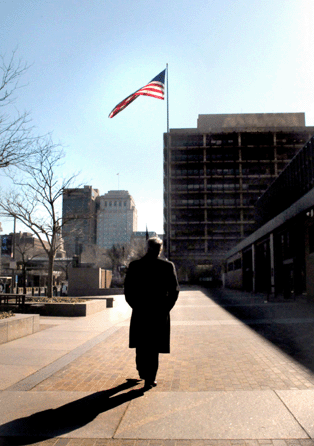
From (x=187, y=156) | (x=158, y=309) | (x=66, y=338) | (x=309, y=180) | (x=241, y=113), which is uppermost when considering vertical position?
(x=241, y=113)

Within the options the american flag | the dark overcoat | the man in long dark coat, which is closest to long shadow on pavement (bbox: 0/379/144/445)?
the man in long dark coat

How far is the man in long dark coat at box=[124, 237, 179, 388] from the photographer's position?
4891 millimetres

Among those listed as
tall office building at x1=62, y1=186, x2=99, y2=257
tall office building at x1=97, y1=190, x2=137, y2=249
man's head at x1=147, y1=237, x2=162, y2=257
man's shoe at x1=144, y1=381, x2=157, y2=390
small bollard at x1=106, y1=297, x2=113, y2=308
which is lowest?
small bollard at x1=106, y1=297, x2=113, y2=308

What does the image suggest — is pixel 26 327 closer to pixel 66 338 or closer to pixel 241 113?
pixel 66 338

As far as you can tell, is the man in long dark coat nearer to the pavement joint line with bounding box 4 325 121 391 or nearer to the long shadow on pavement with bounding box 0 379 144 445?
the long shadow on pavement with bounding box 0 379 144 445

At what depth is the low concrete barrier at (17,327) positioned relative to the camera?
829cm

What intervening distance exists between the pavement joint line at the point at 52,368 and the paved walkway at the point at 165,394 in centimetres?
1

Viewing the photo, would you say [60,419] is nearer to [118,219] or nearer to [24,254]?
[24,254]

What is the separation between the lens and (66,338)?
30.0 ft

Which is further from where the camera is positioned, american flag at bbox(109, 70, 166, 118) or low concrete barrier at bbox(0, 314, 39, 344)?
american flag at bbox(109, 70, 166, 118)

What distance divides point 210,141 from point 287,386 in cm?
8880

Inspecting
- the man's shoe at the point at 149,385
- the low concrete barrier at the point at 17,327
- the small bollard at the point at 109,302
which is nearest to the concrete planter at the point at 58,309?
the low concrete barrier at the point at 17,327

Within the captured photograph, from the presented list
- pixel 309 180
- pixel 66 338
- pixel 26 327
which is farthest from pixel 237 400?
pixel 309 180

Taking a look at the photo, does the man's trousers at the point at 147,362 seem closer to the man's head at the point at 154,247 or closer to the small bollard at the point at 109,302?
the man's head at the point at 154,247
